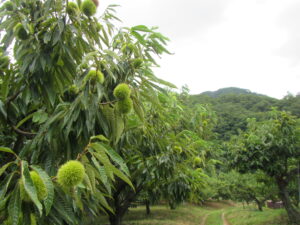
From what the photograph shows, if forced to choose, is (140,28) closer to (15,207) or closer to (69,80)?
(69,80)

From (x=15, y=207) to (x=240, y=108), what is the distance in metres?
28.7

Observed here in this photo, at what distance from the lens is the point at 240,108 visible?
90.7ft

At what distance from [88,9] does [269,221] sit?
922cm

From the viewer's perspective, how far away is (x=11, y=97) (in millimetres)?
1545

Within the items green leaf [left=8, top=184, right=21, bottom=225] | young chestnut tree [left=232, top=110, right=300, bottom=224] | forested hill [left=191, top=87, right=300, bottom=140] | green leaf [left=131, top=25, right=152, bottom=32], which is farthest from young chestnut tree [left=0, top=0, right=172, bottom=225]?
forested hill [left=191, top=87, right=300, bottom=140]

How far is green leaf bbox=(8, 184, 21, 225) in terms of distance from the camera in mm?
693

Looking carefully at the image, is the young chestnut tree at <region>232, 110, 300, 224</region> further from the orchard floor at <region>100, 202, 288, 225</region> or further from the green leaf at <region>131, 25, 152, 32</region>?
the green leaf at <region>131, 25, 152, 32</region>

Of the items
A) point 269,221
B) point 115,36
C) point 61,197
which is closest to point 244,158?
point 269,221

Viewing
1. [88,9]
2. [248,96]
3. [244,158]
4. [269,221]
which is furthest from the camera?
[248,96]

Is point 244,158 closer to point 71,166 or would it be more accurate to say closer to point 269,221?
point 269,221

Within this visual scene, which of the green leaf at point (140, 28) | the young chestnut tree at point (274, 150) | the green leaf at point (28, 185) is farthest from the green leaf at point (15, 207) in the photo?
the young chestnut tree at point (274, 150)

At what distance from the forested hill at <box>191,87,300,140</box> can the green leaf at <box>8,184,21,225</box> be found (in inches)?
571

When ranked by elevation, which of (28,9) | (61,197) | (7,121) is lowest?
(61,197)

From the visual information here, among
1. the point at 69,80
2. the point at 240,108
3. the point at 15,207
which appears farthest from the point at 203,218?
the point at 240,108
